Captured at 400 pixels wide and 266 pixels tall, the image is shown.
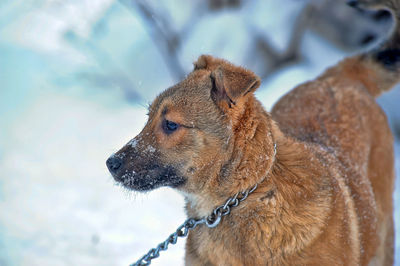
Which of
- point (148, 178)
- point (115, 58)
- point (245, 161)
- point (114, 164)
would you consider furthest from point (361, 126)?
point (115, 58)

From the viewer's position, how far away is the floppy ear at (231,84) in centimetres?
262

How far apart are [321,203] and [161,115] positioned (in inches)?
46.9

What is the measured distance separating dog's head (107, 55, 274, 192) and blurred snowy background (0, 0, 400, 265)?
3184 mm

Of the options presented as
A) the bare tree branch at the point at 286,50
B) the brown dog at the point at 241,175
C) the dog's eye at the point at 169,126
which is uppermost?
the bare tree branch at the point at 286,50

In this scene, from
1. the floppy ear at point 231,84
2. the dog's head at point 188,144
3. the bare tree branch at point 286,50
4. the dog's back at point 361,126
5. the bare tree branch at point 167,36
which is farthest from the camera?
the bare tree branch at point 286,50

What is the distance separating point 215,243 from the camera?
273 cm

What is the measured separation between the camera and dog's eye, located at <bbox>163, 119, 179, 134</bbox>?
280cm

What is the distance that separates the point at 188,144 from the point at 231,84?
481mm

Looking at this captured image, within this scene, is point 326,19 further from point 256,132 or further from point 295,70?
point 256,132

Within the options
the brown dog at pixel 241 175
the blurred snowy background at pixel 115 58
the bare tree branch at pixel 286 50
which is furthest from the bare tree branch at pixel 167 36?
the brown dog at pixel 241 175

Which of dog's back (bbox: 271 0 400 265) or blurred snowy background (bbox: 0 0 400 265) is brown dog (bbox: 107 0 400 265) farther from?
blurred snowy background (bbox: 0 0 400 265)

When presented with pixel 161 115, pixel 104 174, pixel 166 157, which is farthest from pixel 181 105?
pixel 104 174

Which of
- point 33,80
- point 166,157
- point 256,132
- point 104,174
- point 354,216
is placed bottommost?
point 354,216

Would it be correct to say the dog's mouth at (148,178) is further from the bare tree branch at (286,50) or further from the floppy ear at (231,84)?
the bare tree branch at (286,50)
